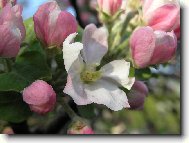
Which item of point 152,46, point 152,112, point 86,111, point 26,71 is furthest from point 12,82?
point 152,112

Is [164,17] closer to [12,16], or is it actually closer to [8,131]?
[12,16]

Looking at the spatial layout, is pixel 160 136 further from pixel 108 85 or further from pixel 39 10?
pixel 39 10

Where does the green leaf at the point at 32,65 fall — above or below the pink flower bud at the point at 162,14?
below

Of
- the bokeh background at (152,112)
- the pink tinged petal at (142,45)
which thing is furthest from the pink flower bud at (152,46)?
the bokeh background at (152,112)

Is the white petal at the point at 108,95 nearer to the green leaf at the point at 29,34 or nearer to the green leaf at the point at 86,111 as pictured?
the green leaf at the point at 86,111

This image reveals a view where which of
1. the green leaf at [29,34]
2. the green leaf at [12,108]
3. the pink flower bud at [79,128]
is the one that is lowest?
the pink flower bud at [79,128]

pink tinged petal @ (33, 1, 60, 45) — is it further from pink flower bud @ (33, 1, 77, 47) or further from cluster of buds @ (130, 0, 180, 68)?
cluster of buds @ (130, 0, 180, 68)

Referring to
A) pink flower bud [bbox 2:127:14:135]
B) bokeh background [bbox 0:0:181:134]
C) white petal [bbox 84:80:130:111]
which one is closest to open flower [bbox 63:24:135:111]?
white petal [bbox 84:80:130:111]
